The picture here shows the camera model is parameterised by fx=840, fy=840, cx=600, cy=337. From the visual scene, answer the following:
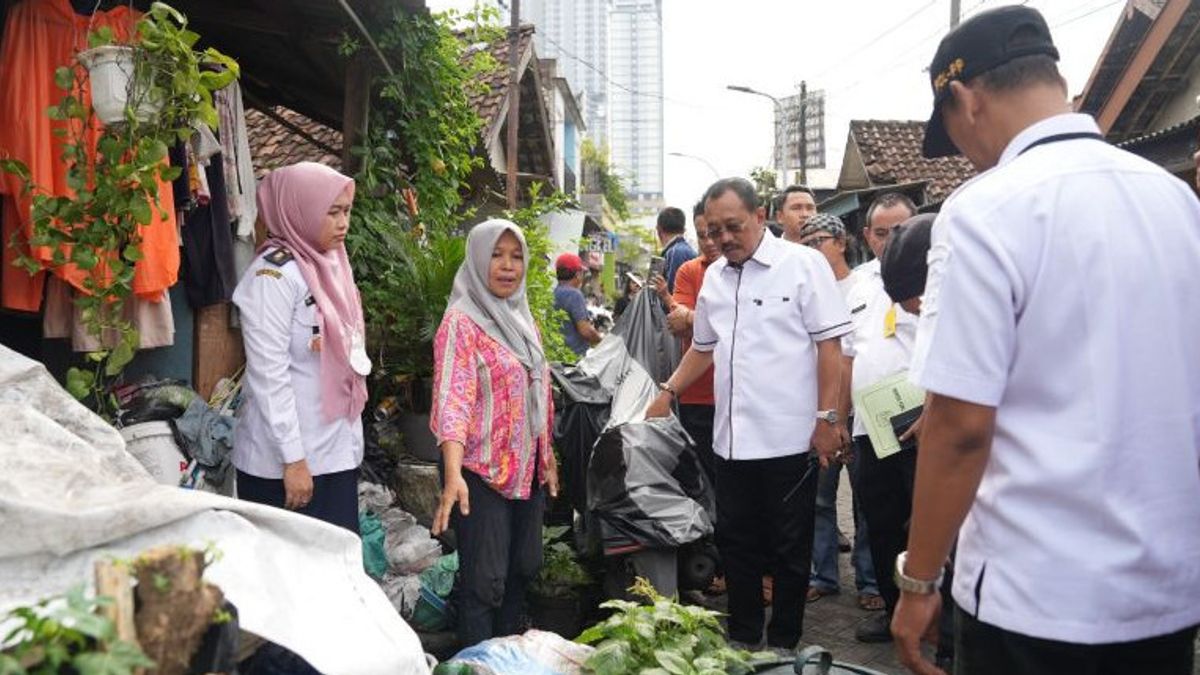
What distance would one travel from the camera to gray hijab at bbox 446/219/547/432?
11.0 feet

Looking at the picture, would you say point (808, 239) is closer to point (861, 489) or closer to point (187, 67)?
point (861, 489)

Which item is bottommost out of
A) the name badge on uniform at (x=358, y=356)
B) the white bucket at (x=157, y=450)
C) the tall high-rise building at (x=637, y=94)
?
the white bucket at (x=157, y=450)

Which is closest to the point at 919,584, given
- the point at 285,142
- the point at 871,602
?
the point at 871,602

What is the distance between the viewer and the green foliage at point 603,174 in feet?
143

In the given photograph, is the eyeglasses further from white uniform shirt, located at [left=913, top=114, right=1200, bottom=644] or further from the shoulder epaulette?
white uniform shirt, located at [left=913, top=114, right=1200, bottom=644]

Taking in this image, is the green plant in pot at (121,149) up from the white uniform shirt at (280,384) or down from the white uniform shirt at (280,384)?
up

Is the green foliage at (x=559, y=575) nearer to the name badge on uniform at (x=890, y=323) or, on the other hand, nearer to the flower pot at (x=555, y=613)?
the flower pot at (x=555, y=613)

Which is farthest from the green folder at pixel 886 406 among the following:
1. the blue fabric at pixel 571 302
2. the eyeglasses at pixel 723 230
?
the blue fabric at pixel 571 302

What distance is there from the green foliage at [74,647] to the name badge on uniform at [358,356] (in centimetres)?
208

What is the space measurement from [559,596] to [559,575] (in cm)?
10

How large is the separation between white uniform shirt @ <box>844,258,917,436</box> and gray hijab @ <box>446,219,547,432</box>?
1439mm

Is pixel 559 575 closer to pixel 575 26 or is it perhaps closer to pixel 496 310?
pixel 496 310

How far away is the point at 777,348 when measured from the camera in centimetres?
361

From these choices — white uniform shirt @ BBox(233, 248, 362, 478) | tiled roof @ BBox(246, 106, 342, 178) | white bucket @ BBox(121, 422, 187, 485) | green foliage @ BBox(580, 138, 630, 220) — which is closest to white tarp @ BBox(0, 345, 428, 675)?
white uniform shirt @ BBox(233, 248, 362, 478)
